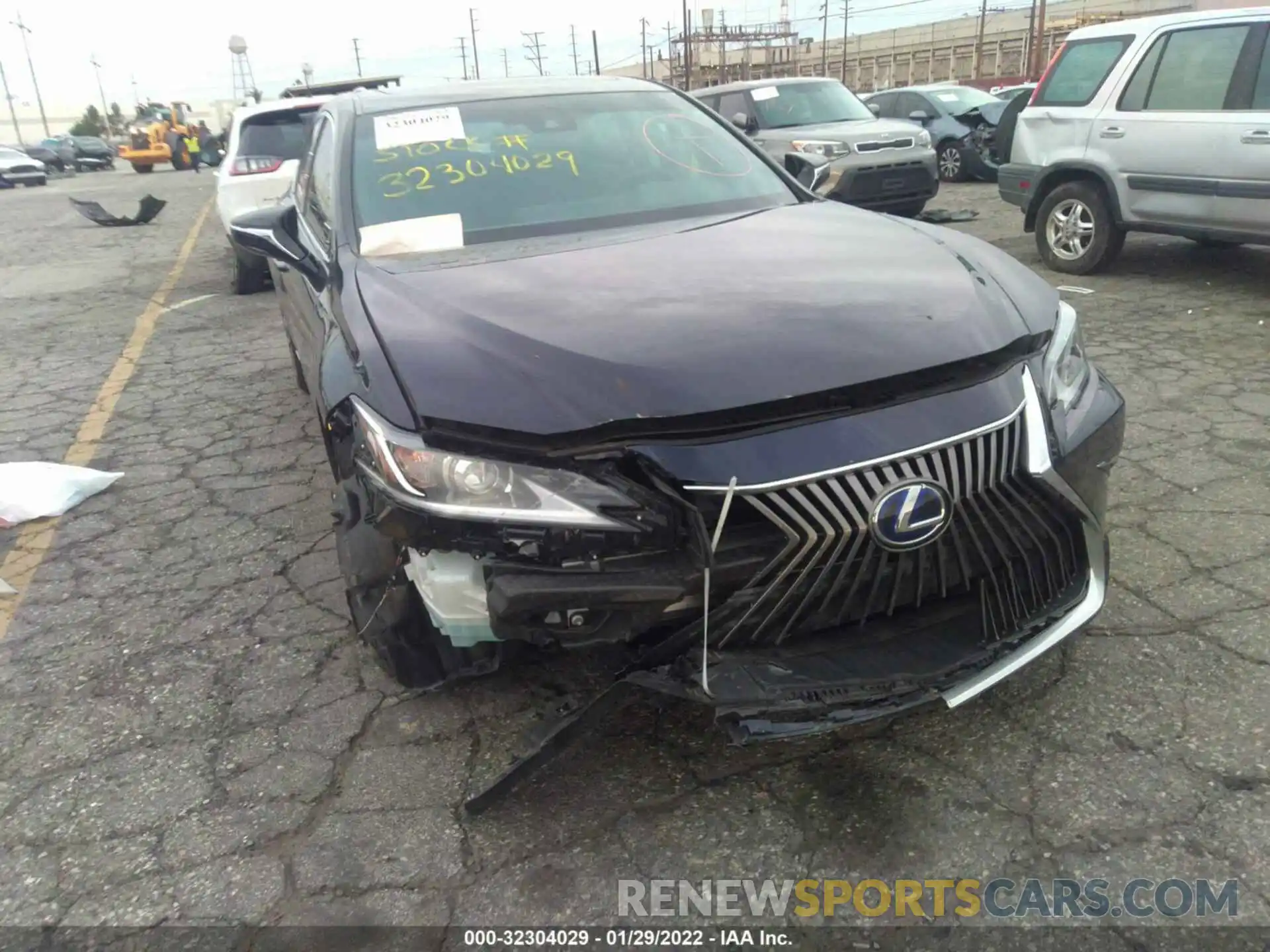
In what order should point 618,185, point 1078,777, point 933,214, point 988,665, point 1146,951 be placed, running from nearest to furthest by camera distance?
1. point 1146,951
2. point 988,665
3. point 1078,777
4. point 618,185
5. point 933,214

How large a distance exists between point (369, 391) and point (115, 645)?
1572 millimetres

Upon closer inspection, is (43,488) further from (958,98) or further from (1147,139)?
(958,98)

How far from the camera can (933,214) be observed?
10.1 m

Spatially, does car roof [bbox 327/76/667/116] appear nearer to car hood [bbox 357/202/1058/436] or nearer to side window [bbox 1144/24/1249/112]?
car hood [bbox 357/202/1058/436]

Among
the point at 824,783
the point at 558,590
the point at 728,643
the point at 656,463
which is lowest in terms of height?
the point at 824,783

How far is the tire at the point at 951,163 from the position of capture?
13.5 meters

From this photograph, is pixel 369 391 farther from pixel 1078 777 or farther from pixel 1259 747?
pixel 1259 747

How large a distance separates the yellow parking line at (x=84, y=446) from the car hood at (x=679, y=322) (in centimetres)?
196

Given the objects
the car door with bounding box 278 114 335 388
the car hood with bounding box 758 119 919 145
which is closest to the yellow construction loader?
the car hood with bounding box 758 119 919 145

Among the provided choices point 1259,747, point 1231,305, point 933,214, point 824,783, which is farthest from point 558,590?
point 933,214

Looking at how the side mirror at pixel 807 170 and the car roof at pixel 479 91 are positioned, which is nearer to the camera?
the car roof at pixel 479 91

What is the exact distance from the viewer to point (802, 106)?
10727mm

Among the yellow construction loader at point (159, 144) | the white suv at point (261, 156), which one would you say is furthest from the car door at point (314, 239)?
the yellow construction loader at point (159, 144)

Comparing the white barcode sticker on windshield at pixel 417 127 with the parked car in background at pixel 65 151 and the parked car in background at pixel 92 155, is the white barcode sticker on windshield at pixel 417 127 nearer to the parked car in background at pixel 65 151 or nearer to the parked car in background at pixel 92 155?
the parked car in background at pixel 65 151
